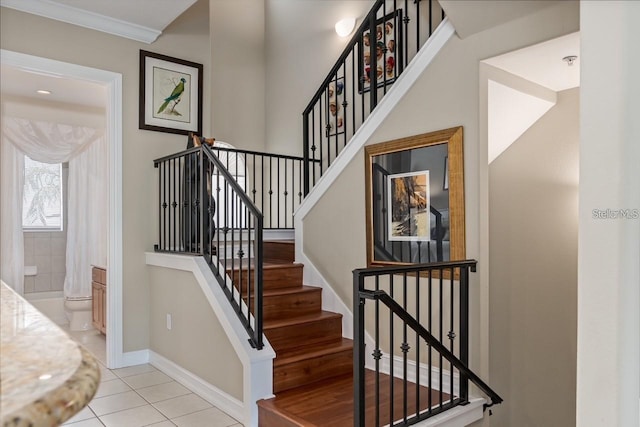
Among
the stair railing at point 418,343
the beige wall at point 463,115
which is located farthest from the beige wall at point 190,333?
the beige wall at point 463,115

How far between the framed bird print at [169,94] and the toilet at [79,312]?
8.76 ft

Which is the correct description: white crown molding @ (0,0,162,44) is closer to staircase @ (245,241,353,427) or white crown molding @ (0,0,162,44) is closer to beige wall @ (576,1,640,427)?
staircase @ (245,241,353,427)

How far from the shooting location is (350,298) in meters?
3.90

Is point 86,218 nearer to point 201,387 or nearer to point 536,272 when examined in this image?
point 201,387

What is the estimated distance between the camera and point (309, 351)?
11.3 ft

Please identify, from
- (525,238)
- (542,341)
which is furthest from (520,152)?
(542,341)

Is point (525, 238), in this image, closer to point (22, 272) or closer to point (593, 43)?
point (593, 43)

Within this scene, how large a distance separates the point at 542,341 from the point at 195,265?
2.80 meters

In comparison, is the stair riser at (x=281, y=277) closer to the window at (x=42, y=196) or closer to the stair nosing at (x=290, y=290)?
the stair nosing at (x=290, y=290)

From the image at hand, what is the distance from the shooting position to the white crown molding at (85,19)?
12.5ft

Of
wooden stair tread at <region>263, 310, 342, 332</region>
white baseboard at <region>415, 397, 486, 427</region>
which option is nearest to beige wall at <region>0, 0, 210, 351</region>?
wooden stair tread at <region>263, 310, 342, 332</region>

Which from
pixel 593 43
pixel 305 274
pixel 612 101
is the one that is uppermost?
pixel 593 43

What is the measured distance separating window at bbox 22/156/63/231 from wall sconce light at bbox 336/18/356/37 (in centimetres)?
437

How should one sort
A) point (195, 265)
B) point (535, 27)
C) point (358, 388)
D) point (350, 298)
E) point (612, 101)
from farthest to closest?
1. point (350, 298)
2. point (195, 265)
3. point (535, 27)
4. point (358, 388)
5. point (612, 101)
